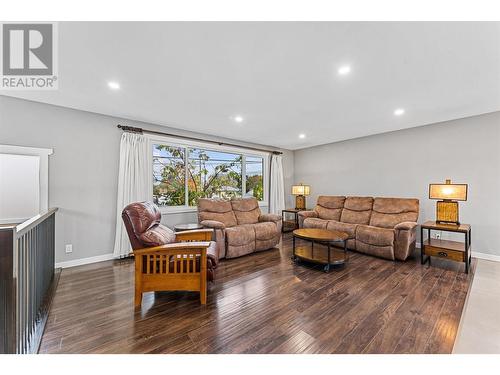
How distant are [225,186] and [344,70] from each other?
3450 mm

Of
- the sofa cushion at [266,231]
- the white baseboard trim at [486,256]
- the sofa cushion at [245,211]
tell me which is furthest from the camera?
the sofa cushion at [245,211]

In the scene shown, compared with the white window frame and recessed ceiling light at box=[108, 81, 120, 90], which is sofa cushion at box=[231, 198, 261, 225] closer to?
the white window frame

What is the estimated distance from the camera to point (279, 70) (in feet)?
7.03

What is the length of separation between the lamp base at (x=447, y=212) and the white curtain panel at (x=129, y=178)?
4793 mm

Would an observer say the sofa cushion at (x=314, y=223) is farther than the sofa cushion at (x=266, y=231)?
Yes

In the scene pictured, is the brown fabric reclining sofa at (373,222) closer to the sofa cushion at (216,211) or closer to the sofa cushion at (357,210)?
the sofa cushion at (357,210)

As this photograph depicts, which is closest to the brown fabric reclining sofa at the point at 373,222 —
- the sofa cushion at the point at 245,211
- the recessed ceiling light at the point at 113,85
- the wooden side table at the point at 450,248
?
the wooden side table at the point at 450,248

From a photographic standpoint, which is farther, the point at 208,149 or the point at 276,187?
the point at 276,187

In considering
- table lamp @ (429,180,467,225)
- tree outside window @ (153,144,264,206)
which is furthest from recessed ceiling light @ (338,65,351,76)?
tree outside window @ (153,144,264,206)

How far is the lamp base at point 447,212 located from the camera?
321 cm

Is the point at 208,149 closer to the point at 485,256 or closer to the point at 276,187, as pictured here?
the point at 276,187

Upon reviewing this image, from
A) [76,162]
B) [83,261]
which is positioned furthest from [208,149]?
[83,261]

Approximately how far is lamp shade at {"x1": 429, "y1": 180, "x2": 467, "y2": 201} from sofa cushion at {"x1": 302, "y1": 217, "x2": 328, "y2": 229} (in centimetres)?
176
